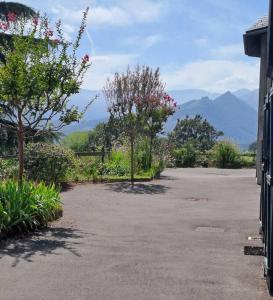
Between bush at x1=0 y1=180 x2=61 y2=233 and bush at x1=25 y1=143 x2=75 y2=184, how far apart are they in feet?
20.4

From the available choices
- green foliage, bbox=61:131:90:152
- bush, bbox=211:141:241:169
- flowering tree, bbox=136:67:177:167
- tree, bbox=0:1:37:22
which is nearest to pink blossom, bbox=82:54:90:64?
flowering tree, bbox=136:67:177:167

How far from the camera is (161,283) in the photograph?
6094 millimetres

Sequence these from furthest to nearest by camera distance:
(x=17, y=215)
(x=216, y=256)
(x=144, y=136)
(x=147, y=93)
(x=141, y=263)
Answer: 1. (x=144, y=136)
2. (x=147, y=93)
3. (x=17, y=215)
4. (x=216, y=256)
5. (x=141, y=263)

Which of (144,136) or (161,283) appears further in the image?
(144,136)

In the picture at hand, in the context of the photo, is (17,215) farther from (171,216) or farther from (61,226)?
(171,216)

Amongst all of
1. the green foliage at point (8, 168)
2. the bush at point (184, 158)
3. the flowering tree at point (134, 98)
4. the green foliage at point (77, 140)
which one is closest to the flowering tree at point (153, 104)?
the flowering tree at point (134, 98)

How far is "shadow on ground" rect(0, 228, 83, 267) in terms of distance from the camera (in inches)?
296

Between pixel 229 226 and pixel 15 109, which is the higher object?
pixel 15 109

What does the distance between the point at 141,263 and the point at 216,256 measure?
1269 millimetres

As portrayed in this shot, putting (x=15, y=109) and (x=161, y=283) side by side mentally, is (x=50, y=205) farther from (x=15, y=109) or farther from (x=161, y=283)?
(x=161, y=283)

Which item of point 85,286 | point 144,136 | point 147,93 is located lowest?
point 85,286

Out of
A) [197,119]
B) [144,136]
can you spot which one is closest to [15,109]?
[144,136]

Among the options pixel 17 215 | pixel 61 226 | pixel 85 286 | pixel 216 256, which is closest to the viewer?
pixel 85 286

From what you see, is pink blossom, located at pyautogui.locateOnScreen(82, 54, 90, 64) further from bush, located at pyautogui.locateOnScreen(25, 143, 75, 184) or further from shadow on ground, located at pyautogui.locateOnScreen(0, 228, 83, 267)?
bush, located at pyautogui.locateOnScreen(25, 143, 75, 184)
